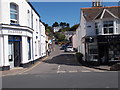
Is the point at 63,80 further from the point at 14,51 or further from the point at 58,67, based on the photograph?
the point at 14,51

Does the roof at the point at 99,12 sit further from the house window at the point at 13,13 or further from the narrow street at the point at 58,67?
the house window at the point at 13,13

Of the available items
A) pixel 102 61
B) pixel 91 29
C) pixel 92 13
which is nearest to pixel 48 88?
pixel 102 61

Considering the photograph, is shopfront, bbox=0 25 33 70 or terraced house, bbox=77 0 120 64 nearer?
shopfront, bbox=0 25 33 70

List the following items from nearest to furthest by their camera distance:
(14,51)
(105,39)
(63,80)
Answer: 1. (63,80)
2. (14,51)
3. (105,39)

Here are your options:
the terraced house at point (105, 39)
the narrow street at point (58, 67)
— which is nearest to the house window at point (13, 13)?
the narrow street at point (58, 67)

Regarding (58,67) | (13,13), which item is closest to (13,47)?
(13,13)

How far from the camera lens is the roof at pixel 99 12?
71.0 feet

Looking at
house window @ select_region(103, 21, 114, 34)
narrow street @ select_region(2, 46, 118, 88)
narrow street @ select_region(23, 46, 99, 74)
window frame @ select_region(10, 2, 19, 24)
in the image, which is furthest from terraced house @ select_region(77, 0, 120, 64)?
window frame @ select_region(10, 2, 19, 24)

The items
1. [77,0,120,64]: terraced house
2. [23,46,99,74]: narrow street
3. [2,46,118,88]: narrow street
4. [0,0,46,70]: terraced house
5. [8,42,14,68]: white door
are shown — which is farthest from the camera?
[77,0,120,64]: terraced house

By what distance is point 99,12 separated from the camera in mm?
23203

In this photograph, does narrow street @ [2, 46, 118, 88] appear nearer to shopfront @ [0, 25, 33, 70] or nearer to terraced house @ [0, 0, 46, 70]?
shopfront @ [0, 25, 33, 70]

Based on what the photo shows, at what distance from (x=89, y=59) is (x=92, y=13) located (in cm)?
585

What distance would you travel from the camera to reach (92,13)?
23.6m

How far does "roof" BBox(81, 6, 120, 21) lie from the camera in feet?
71.0
